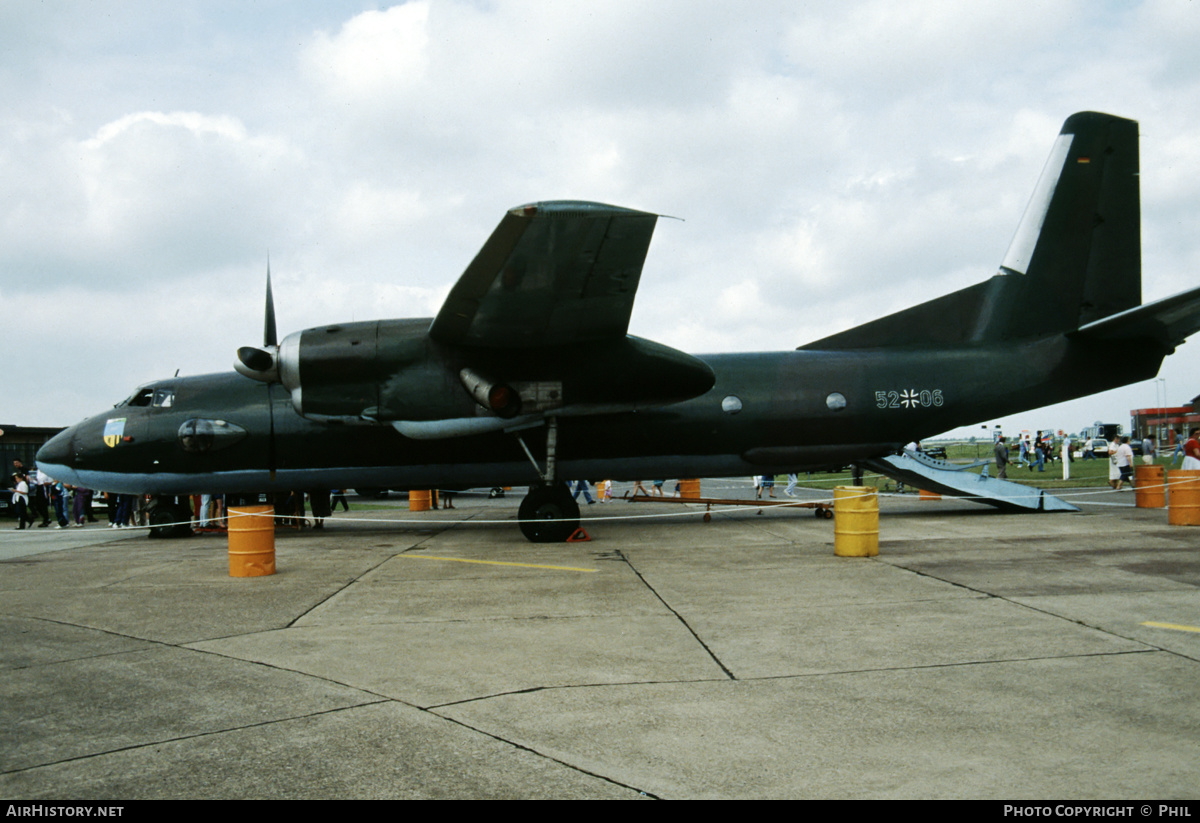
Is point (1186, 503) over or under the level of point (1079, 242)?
under

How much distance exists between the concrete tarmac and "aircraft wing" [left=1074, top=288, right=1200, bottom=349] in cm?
425

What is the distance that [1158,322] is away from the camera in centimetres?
1257

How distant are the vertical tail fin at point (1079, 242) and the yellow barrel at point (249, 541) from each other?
1240 centimetres

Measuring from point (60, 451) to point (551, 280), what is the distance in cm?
1019

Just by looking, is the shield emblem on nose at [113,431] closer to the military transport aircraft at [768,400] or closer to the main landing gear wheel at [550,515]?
the military transport aircraft at [768,400]

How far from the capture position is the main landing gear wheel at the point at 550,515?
11836 millimetres

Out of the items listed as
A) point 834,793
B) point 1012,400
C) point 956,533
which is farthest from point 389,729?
point 1012,400

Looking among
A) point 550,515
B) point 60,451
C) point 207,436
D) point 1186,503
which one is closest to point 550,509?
point 550,515

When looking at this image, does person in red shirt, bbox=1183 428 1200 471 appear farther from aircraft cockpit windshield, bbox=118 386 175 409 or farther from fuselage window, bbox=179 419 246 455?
aircraft cockpit windshield, bbox=118 386 175 409

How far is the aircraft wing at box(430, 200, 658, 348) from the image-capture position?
898cm

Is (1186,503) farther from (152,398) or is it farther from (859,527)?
(152,398)

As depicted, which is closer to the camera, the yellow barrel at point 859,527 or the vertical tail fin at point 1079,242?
the yellow barrel at point 859,527

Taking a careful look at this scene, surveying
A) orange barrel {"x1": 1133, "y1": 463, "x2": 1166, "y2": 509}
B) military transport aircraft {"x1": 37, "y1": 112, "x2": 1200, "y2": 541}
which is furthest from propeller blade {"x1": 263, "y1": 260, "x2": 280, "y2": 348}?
orange barrel {"x1": 1133, "y1": 463, "x2": 1166, "y2": 509}

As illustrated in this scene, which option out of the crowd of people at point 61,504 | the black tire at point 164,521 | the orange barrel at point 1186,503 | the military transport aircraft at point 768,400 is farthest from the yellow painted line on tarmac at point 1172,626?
the crowd of people at point 61,504
